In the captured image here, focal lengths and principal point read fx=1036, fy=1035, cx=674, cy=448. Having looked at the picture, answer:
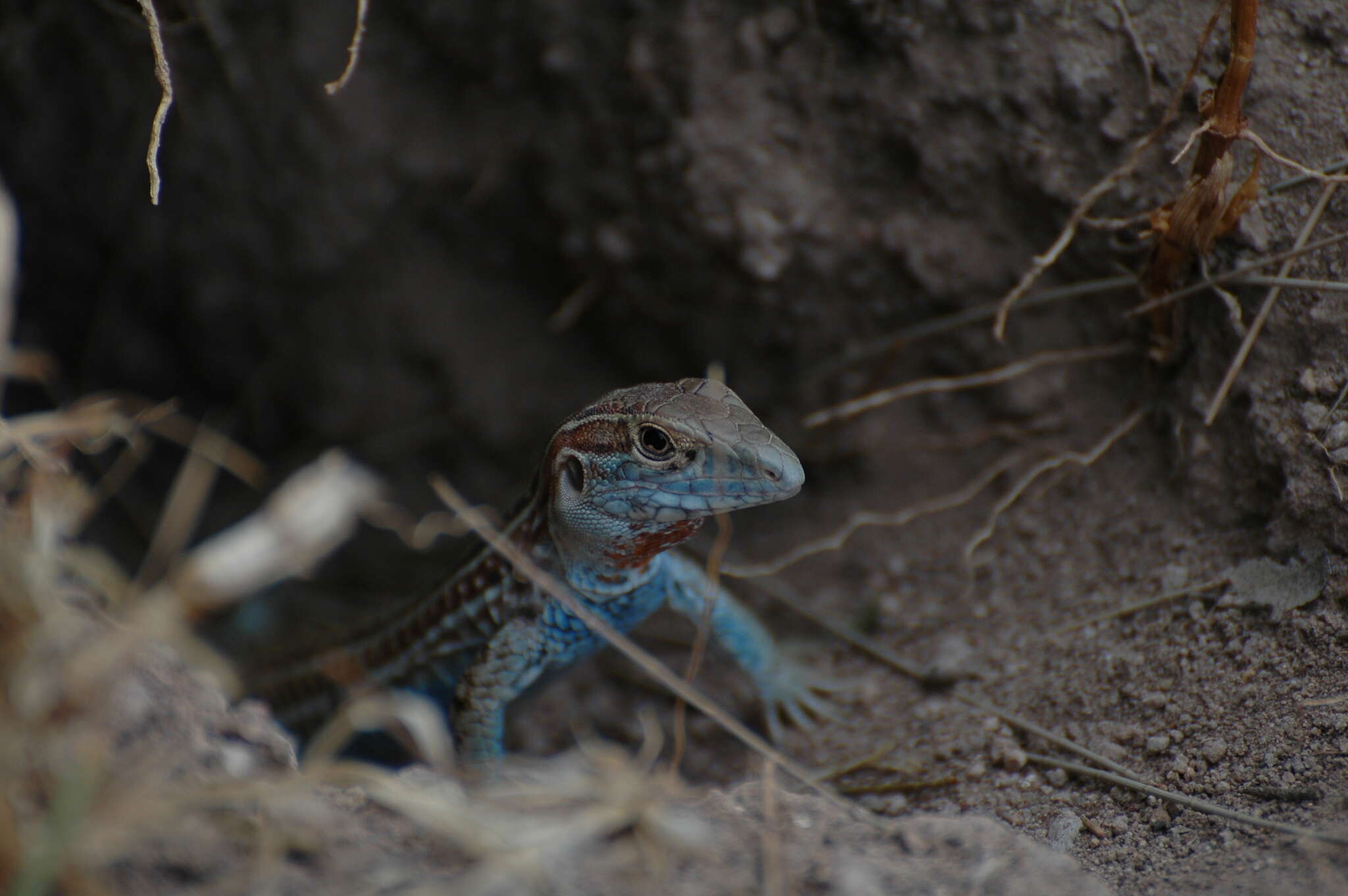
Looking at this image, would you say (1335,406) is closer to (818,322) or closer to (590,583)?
(818,322)

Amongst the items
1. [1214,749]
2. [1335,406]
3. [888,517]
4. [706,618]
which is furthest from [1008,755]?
[888,517]

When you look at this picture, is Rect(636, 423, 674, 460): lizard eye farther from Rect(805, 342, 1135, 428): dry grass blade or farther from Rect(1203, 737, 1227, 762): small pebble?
Rect(1203, 737, 1227, 762): small pebble

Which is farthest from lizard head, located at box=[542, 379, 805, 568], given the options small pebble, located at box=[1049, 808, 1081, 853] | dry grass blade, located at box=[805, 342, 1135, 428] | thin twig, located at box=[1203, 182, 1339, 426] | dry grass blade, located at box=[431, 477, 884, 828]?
thin twig, located at box=[1203, 182, 1339, 426]

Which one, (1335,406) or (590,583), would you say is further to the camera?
(590,583)

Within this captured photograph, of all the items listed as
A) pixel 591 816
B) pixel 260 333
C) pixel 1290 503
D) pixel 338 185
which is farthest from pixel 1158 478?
pixel 260 333

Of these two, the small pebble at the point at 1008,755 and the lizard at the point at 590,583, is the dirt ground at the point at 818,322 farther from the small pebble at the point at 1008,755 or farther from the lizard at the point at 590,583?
the lizard at the point at 590,583
